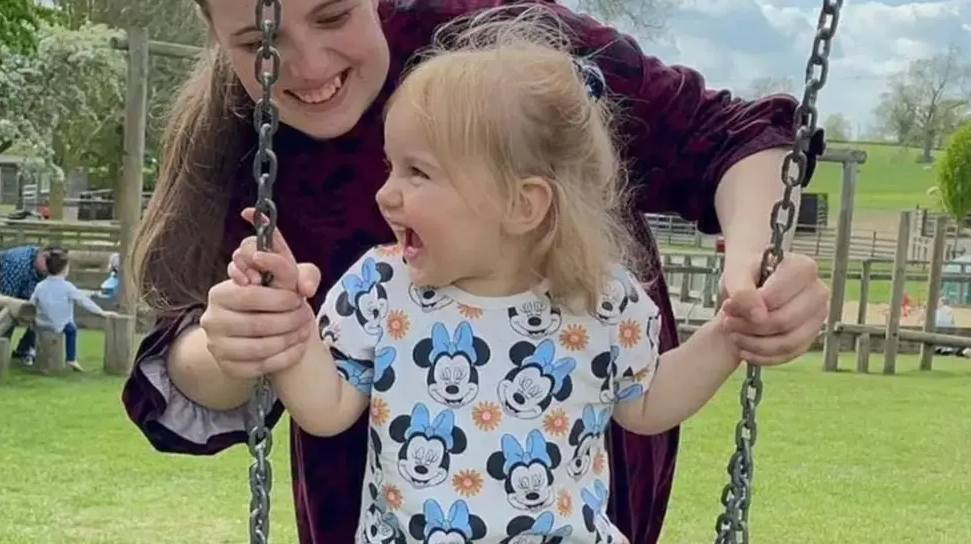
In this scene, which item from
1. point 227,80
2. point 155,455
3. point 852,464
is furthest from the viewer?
point 852,464

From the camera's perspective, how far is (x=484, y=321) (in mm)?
1208

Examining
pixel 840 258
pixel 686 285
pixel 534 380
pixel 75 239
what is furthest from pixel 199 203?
pixel 75 239

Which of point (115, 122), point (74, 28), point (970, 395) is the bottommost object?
point (970, 395)

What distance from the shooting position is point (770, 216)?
133 centimetres

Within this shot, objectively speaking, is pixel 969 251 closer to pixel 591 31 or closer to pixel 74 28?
pixel 74 28

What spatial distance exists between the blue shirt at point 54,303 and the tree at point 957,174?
40.7 feet

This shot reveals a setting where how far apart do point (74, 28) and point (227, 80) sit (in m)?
17.7

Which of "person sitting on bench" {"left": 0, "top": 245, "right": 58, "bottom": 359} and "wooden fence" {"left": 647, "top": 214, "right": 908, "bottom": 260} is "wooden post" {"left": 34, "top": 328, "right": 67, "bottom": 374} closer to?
"person sitting on bench" {"left": 0, "top": 245, "right": 58, "bottom": 359}

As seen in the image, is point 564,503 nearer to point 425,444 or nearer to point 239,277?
point 425,444

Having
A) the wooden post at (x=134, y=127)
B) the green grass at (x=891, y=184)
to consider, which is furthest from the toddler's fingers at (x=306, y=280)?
the green grass at (x=891, y=184)

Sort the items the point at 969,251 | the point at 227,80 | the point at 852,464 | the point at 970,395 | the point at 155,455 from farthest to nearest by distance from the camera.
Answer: the point at 969,251, the point at 970,395, the point at 852,464, the point at 155,455, the point at 227,80

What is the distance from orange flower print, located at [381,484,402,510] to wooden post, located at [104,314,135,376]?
7541mm

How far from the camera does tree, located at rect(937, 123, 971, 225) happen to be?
17500 millimetres

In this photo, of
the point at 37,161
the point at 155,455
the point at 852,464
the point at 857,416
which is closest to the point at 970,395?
the point at 857,416
